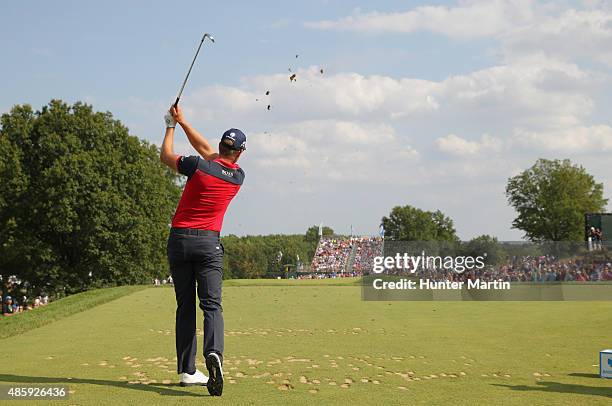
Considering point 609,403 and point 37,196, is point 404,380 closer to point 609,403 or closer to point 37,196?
point 609,403

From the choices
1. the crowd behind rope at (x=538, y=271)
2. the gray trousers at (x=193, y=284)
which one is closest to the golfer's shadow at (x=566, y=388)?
the gray trousers at (x=193, y=284)

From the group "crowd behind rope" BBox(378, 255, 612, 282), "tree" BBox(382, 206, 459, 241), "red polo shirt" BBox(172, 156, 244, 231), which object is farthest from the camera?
"tree" BBox(382, 206, 459, 241)

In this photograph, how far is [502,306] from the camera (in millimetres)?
22438

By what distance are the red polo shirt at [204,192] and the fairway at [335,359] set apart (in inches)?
69.2

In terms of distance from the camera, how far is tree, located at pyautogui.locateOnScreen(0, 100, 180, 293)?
45344 millimetres

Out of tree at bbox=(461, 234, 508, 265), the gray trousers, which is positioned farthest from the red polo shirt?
tree at bbox=(461, 234, 508, 265)

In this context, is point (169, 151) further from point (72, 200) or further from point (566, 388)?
point (72, 200)

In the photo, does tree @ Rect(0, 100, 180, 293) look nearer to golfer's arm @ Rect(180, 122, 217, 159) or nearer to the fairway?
the fairway

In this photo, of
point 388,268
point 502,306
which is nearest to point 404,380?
point 502,306

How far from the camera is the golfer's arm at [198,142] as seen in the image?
8078 mm

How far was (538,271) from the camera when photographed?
3559 cm

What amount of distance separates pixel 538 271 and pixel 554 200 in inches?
2431

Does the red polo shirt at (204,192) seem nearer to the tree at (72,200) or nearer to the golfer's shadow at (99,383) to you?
the golfer's shadow at (99,383)

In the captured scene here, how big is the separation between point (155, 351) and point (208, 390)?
366 centimetres
